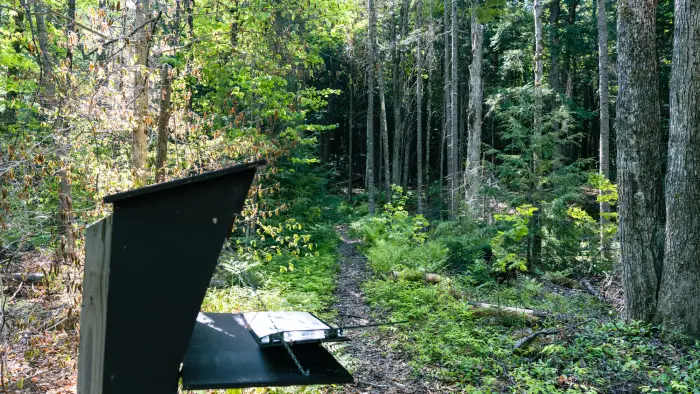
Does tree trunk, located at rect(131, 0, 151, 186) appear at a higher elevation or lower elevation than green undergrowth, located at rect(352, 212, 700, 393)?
higher

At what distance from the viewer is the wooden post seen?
1.64 metres

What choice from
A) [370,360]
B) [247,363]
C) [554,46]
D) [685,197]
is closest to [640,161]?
[685,197]

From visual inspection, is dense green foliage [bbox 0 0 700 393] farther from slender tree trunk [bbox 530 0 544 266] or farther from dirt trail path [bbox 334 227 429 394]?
dirt trail path [bbox 334 227 429 394]

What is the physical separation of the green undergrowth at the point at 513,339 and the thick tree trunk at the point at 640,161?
673mm

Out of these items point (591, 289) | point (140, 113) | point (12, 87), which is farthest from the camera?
point (12, 87)

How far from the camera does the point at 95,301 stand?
173 centimetres

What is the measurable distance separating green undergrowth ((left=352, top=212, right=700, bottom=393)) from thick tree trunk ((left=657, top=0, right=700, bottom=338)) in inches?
19.2

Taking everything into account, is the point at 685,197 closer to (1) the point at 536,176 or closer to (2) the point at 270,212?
(1) the point at 536,176

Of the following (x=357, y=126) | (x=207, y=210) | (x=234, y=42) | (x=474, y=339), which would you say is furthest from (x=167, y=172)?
(x=357, y=126)

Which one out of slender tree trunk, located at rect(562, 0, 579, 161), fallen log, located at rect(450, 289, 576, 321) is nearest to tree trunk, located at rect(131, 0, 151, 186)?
fallen log, located at rect(450, 289, 576, 321)

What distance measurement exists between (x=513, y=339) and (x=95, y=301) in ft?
20.3

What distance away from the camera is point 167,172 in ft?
22.4

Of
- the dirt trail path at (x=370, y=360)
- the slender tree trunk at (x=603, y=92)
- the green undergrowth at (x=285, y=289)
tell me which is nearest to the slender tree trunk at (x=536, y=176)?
the slender tree trunk at (x=603, y=92)

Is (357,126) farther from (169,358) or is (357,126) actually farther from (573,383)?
(169,358)
